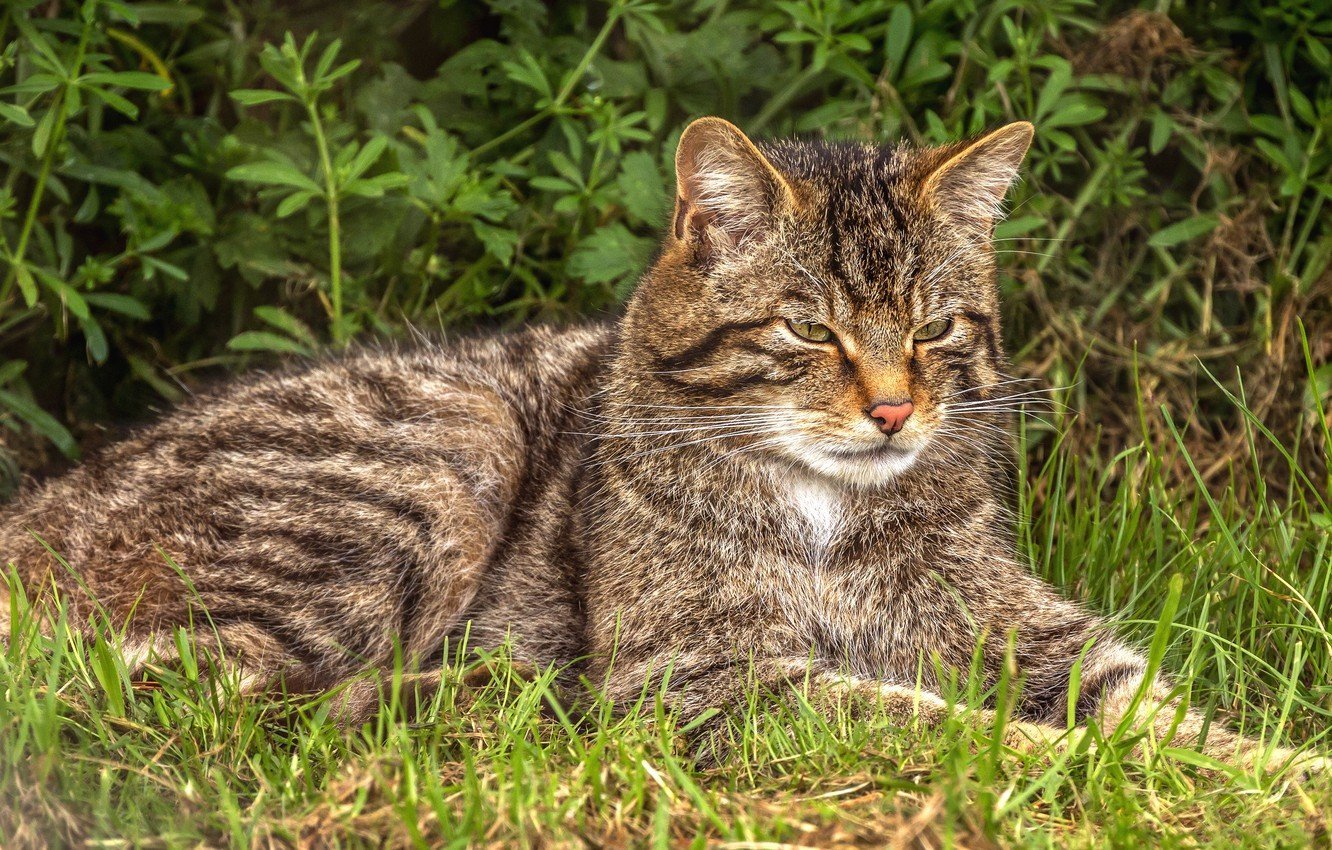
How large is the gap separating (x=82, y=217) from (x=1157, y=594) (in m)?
3.75

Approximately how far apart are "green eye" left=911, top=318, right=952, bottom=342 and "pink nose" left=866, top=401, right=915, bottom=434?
0.25 metres

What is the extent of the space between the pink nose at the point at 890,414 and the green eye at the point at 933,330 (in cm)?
25

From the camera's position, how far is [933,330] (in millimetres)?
3660

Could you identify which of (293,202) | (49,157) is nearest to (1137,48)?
(293,202)

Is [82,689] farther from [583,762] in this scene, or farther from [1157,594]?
[1157,594]

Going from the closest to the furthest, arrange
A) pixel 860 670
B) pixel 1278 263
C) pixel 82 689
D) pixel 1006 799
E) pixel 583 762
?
pixel 1006 799 < pixel 583 762 < pixel 82 689 < pixel 860 670 < pixel 1278 263

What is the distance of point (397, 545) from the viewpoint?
385cm

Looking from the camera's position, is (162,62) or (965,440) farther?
(162,62)

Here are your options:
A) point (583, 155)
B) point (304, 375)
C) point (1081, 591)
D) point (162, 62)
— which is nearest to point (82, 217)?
point (162, 62)

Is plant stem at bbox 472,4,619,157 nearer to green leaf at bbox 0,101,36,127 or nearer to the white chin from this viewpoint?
green leaf at bbox 0,101,36,127

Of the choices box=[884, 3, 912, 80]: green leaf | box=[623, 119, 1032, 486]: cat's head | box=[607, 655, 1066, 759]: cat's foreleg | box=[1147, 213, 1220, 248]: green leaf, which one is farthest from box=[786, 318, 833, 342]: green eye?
box=[1147, 213, 1220, 248]: green leaf

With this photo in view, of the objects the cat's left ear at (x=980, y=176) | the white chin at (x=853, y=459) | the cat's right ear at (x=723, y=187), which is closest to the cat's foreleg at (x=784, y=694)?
the white chin at (x=853, y=459)

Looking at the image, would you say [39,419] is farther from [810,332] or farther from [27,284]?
[810,332]

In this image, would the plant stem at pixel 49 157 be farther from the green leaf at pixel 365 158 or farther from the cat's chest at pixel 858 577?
the cat's chest at pixel 858 577
